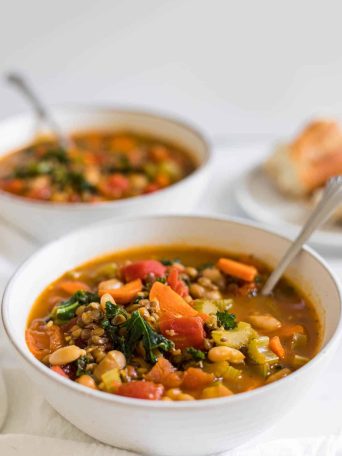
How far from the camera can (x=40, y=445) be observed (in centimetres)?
274

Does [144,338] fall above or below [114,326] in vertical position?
above

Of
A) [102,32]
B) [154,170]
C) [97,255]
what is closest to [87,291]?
[97,255]

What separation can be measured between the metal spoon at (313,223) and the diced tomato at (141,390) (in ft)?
2.88

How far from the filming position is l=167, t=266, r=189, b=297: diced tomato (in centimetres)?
311

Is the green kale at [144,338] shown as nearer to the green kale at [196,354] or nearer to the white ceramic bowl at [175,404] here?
the green kale at [196,354]

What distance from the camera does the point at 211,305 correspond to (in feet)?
9.98

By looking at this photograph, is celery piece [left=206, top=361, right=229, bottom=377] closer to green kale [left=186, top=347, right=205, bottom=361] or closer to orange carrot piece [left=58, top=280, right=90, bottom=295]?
green kale [left=186, top=347, right=205, bottom=361]

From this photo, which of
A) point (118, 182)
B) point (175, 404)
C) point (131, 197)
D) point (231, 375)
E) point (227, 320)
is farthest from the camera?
point (118, 182)

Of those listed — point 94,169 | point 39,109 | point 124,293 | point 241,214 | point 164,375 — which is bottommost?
point 39,109

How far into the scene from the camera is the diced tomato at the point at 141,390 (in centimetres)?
255

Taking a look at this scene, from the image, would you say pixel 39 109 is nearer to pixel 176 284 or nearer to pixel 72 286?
pixel 72 286

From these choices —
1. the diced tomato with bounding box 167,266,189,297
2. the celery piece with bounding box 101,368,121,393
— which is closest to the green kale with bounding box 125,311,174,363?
the celery piece with bounding box 101,368,121,393

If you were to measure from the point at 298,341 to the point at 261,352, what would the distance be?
0.73 ft

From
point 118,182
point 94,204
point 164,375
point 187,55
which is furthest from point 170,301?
point 187,55
